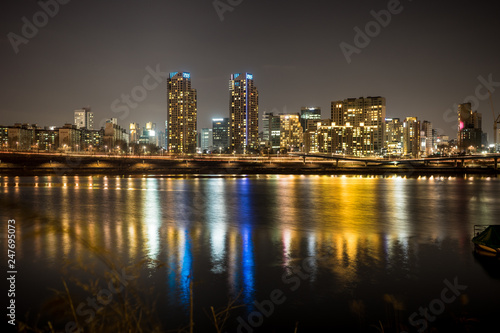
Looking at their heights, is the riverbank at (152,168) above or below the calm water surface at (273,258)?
above

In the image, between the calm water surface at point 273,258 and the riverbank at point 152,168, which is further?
the riverbank at point 152,168

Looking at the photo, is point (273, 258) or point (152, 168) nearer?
point (273, 258)

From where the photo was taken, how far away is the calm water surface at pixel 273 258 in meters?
8.92

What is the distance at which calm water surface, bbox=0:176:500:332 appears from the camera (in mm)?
8922

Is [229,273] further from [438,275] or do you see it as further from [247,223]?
[247,223]

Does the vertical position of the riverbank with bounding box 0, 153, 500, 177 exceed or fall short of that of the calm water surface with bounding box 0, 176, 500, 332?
it exceeds it

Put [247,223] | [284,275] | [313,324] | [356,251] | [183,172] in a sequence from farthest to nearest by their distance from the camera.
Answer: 1. [183,172]
2. [247,223]
3. [356,251]
4. [284,275]
5. [313,324]

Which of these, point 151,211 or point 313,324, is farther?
point 151,211

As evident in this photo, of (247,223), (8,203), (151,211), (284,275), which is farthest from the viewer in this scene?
(8,203)

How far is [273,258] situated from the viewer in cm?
1255

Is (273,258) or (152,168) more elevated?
(152,168)

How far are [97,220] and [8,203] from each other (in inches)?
431

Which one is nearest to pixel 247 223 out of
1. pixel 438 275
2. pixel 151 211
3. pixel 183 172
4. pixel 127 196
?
pixel 151 211

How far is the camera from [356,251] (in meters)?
13.4
